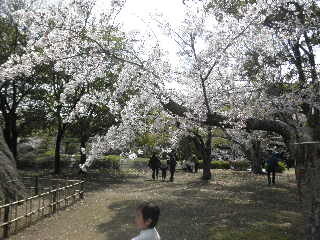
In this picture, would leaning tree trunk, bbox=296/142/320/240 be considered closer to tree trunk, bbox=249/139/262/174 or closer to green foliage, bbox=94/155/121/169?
tree trunk, bbox=249/139/262/174

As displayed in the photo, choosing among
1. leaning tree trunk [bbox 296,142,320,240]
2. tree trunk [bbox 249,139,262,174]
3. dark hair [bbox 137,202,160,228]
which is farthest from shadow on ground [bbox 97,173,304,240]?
tree trunk [bbox 249,139,262,174]

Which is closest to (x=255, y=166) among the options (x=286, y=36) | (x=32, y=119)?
(x=32, y=119)

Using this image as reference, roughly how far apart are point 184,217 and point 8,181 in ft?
19.5

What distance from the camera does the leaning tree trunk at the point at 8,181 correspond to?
495 inches

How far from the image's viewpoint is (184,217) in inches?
488

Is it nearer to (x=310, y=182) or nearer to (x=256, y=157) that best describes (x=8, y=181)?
(x=310, y=182)

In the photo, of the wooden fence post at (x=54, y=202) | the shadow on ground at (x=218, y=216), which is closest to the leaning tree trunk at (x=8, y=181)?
the wooden fence post at (x=54, y=202)

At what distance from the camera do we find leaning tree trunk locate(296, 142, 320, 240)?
7605 millimetres

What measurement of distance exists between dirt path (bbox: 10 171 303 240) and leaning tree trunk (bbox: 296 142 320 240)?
6.84ft

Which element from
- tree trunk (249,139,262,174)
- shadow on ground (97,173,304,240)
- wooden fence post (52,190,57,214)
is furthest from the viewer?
tree trunk (249,139,262,174)

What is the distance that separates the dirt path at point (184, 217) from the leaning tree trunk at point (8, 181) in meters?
1.43

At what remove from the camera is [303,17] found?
45.3ft

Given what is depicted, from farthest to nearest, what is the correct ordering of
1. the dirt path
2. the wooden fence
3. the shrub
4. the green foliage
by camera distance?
the shrub → the green foliage → the dirt path → the wooden fence

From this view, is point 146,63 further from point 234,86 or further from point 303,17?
point 303,17
